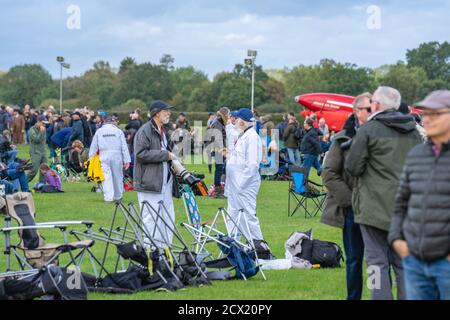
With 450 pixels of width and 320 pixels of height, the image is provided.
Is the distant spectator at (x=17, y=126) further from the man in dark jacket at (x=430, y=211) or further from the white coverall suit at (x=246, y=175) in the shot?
the man in dark jacket at (x=430, y=211)

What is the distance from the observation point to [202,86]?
342ft

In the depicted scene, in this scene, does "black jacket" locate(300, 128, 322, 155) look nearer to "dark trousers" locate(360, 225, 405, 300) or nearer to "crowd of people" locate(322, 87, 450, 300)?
"crowd of people" locate(322, 87, 450, 300)

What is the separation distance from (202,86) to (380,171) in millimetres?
96623

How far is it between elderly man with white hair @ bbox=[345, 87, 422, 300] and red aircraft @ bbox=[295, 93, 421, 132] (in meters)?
41.0

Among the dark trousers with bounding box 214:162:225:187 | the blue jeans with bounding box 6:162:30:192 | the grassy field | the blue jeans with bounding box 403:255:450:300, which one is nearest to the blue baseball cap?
the grassy field

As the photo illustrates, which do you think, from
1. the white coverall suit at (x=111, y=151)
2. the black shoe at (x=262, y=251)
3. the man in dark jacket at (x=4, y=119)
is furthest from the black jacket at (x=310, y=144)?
the man in dark jacket at (x=4, y=119)

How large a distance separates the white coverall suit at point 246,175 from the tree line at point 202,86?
7420 cm

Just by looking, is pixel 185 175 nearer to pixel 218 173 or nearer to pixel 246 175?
pixel 246 175

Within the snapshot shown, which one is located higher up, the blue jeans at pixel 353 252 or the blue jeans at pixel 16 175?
the blue jeans at pixel 353 252

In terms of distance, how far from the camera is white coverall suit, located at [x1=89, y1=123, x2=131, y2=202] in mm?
20422

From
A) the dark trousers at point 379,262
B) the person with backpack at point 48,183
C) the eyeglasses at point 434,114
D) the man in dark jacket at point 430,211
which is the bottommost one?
the person with backpack at point 48,183

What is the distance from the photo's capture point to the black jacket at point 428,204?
5.99 metres
